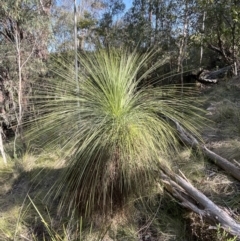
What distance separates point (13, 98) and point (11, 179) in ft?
4.71

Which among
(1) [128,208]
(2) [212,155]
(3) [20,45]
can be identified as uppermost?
(3) [20,45]

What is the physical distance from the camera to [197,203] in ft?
5.87

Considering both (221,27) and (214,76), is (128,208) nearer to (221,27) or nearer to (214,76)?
(221,27)

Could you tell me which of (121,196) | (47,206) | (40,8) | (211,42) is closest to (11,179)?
(47,206)

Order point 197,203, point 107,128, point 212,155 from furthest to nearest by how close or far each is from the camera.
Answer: point 212,155, point 197,203, point 107,128

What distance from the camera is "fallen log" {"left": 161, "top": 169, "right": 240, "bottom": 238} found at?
5.00 feet

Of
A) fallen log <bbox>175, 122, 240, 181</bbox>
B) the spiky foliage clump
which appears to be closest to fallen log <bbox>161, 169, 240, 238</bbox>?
the spiky foliage clump

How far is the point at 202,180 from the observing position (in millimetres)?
2182

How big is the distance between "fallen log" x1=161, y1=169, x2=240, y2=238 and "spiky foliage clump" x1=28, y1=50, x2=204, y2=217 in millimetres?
175

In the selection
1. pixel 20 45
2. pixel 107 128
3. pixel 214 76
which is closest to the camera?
pixel 107 128

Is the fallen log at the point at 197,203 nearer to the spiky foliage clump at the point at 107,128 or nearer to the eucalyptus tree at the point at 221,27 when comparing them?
the spiky foliage clump at the point at 107,128

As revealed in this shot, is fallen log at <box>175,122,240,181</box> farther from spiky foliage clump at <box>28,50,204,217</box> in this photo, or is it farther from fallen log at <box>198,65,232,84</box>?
fallen log at <box>198,65,232,84</box>

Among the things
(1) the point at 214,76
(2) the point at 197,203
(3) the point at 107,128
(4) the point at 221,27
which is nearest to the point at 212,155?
(2) the point at 197,203

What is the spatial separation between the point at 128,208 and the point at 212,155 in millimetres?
1018
